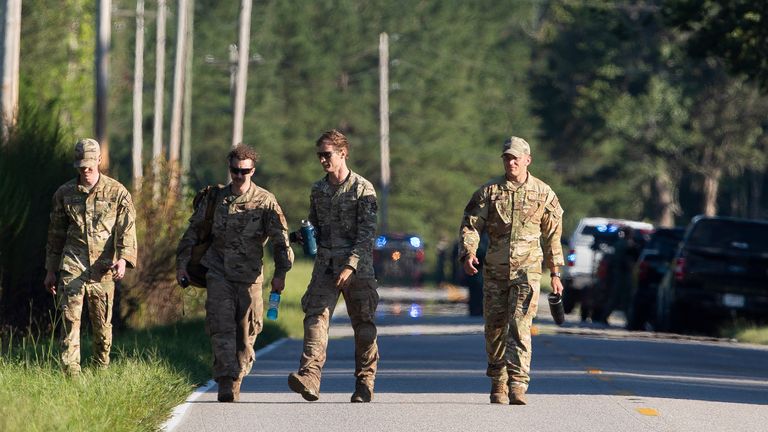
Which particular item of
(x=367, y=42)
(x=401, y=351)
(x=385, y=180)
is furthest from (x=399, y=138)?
(x=401, y=351)

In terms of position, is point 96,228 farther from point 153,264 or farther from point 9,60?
point 153,264

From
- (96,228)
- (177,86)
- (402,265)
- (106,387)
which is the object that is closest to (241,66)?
(177,86)

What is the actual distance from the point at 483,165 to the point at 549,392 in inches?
A: 2893

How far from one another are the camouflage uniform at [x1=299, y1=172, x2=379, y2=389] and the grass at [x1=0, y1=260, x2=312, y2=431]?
1105mm

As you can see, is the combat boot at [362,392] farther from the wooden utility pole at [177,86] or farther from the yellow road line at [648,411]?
the wooden utility pole at [177,86]

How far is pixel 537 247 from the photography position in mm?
15195

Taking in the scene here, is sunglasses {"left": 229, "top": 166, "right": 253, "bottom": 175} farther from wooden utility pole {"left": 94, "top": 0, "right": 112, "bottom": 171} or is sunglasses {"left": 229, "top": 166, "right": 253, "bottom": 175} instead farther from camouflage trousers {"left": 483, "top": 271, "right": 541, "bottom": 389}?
wooden utility pole {"left": 94, "top": 0, "right": 112, "bottom": 171}

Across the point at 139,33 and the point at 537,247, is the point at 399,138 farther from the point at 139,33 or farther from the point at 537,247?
the point at 537,247

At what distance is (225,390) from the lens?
14.9 metres

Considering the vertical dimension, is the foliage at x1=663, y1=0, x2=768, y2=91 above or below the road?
above

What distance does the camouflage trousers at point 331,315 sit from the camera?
14.6 metres

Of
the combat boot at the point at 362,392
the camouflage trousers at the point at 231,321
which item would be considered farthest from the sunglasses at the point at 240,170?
the combat boot at the point at 362,392

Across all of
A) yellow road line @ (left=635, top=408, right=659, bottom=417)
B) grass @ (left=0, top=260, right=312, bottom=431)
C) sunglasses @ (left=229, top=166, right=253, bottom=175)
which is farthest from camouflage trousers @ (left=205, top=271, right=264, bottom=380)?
yellow road line @ (left=635, top=408, right=659, bottom=417)

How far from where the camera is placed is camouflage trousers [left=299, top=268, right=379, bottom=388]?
48.0 feet
